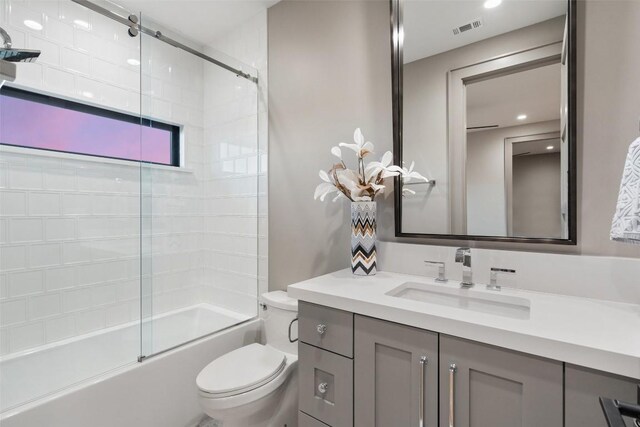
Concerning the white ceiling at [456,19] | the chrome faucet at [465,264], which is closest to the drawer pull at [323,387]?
the chrome faucet at [465,264]

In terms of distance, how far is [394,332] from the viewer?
38.7 inches

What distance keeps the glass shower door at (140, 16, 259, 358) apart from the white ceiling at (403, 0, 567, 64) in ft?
3.84

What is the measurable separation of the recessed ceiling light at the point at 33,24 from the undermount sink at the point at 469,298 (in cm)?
234

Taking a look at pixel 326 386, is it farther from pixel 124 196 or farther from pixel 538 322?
pixel 124 196

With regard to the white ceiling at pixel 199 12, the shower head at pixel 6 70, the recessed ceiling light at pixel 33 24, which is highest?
the white ceiling at pixel 199 12

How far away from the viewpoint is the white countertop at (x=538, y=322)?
696mm

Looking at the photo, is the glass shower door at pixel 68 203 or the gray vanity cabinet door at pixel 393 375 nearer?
the gray vanity cabinet door at pixel 393 375

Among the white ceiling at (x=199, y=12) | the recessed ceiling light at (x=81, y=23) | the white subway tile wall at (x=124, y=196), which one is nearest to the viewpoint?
the white subway tile wall at (x=124, y=196)

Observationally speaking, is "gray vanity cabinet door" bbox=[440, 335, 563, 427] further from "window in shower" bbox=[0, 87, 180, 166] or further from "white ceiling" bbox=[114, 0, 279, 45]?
"white ceiling" bbox=[114, 0, 279, 45]

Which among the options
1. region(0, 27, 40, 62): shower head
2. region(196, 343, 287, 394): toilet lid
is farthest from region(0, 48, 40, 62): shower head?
region(196, 343, 287, 394): toilet lid

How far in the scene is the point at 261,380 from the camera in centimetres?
141

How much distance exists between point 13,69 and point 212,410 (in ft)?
5.26

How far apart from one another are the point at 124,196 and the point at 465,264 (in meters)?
2.17

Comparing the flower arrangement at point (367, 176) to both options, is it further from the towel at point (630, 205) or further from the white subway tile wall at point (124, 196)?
the white subway tile wall at point (124, 196)
